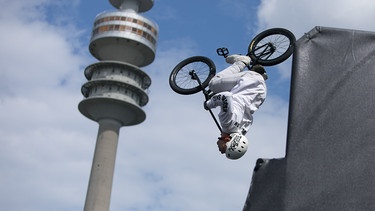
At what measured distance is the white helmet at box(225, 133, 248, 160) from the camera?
5582 millimetres

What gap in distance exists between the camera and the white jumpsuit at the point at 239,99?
18.3 feet

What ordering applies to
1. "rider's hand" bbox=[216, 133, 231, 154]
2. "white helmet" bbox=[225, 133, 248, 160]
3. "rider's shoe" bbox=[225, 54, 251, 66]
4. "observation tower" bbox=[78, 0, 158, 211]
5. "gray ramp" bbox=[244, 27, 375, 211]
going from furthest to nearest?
"observation tower" bbox=[78, 0, 158, 211] < "rider's shoe" bbox=[225, 54, 251, 66] < "rider's hand" bbox=[216, 133, 231, 154] < "white helmet" bbox=[225, 133, 248, 160] < "gray ramp" bbox=[244, 27, 375, 211]

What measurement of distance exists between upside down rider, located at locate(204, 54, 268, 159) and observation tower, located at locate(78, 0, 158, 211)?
68.2 metres

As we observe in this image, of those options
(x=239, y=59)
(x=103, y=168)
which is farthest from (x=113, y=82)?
(x=239, y=59)

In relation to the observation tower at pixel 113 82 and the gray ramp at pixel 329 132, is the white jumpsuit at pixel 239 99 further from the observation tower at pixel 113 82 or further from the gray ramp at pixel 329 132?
the observation tower at pixel 113 82

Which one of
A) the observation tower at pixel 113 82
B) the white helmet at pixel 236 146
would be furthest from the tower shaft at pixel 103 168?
the white helmet at pixel 236 146

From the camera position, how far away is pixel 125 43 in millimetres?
76500

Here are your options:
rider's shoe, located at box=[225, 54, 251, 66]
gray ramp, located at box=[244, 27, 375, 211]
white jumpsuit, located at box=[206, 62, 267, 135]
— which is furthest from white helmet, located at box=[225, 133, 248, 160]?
rider's shoe, located at box=[225, 54, 251, 66]

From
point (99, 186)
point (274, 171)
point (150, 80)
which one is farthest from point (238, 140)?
point (150, 80)

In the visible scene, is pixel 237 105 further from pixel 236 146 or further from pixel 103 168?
pixel 103 168

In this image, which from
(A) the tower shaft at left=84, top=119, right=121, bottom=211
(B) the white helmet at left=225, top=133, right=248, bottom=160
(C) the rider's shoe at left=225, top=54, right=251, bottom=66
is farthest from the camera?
(A) the tower shaft at left=84, top=119, right=121, bottom=211

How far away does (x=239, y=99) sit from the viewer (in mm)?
5582

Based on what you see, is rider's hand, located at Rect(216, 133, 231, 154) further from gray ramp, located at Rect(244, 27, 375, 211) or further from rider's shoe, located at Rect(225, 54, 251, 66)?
gray ramp, located at Rect(244, 27, 375, 211)

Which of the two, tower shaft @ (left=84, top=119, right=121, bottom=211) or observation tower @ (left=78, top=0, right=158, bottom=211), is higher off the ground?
observation tower @ (left=78, top=0, right=158, bottom=211)
